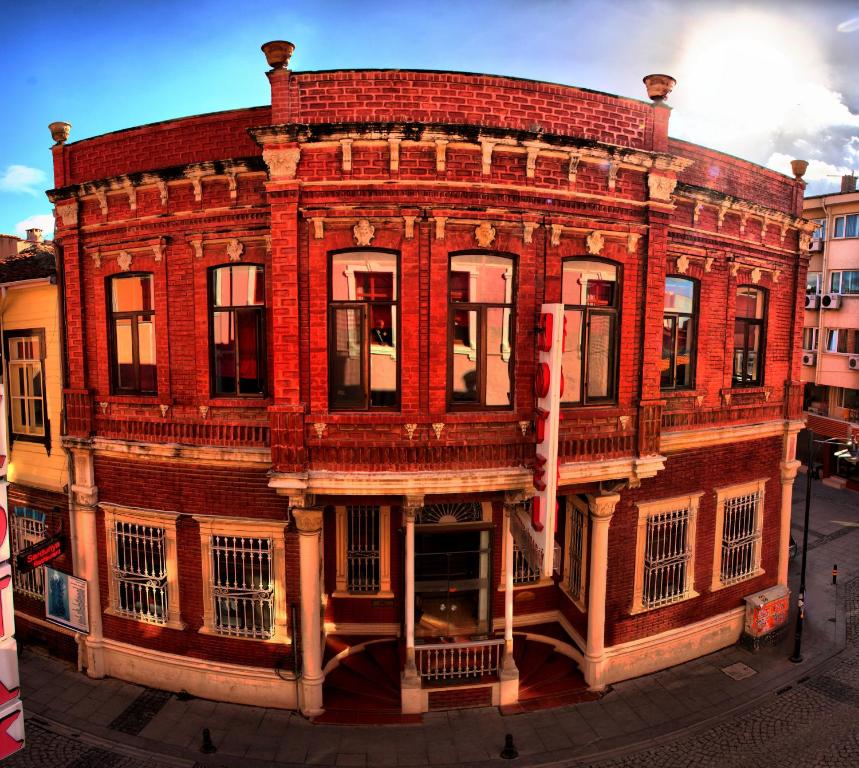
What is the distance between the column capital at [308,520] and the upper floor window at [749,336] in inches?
386

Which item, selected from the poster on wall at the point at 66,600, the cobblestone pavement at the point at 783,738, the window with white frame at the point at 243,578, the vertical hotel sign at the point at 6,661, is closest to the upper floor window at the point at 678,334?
the cobblestone pavement at the point at 783,738

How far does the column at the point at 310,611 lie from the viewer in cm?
955

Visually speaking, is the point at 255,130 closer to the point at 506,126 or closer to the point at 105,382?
the point at 506,126

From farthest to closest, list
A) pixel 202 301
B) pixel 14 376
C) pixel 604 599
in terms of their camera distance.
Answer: pixel 14 376 → pixel 604 599 → pixel 202 301

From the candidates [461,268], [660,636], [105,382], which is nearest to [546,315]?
[461,268]

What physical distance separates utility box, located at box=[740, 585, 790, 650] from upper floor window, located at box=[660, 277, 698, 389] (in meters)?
5.64

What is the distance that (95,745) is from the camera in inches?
370

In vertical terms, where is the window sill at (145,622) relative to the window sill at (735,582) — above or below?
below

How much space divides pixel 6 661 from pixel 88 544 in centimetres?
543

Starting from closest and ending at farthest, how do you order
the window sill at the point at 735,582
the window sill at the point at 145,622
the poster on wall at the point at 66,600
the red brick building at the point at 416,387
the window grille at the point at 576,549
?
the red brick building at the point at 416,387 → the window sill at the point at 145,622 → the poster on wall at the point at 66,600 → the window grille at the point at 576,549 → the window sill at the point at 735,582

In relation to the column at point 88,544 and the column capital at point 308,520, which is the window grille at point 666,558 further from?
the column at point 88,544

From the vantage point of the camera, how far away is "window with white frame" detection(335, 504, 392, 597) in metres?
11.8

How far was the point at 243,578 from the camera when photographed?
10.4m

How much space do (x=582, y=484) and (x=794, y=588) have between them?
10059 mm
